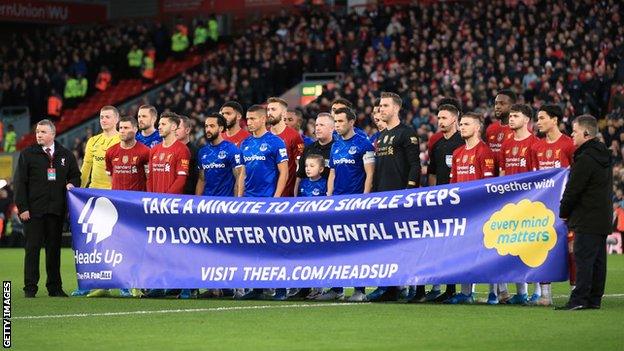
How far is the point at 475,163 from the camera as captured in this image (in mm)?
14734

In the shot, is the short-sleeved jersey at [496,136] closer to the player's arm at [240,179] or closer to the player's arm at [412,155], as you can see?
the player's arm at [412,155]

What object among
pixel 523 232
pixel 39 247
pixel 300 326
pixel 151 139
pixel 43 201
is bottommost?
pixel 300 326

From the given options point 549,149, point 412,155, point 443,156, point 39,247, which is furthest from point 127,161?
point 549,149

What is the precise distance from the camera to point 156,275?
15852 mm

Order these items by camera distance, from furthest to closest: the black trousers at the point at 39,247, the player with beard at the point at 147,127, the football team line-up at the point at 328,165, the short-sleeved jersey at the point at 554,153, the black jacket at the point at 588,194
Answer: the player with beard at the point at 147,127
the black trousers at the point at 39,247
the short-sleeved jersey at the point at 554,153
the football team line-up at the point at 328,165
the black jacket at the point at 588,194

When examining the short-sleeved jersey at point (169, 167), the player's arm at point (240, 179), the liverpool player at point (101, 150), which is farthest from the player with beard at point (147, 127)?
the player's arm at point (240, 179)

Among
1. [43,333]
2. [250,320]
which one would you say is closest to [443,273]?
[250,320]

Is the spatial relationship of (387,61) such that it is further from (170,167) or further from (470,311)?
(470,311)

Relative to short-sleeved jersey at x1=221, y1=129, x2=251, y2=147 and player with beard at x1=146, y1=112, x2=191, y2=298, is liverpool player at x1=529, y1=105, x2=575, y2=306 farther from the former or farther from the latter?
player with beard at x1=146, y1=112, x2=191, y2=298

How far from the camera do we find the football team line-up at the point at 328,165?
13531 millimetres

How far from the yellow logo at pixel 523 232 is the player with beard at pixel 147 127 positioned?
16.2ft

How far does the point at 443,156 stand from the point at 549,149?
53.4 inches

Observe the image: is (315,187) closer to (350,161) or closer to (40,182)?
(350,161)

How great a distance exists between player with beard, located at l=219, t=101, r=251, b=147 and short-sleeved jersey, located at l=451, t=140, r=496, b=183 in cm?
307
